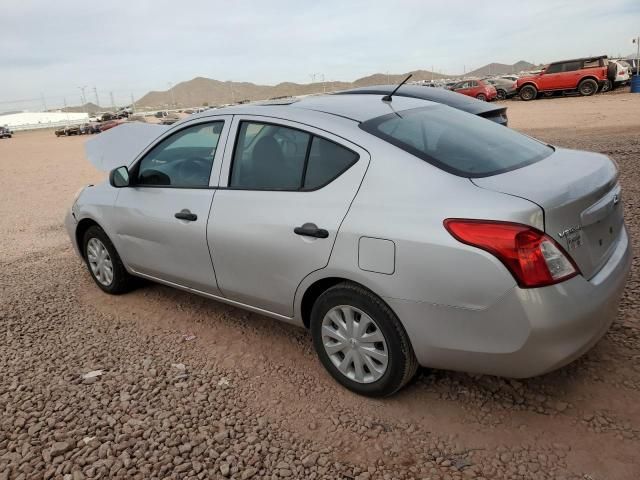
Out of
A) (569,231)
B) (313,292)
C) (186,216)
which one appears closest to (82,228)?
(186,216)

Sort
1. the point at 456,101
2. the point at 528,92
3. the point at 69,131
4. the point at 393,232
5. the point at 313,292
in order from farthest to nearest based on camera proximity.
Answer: the point at 69,131
the point at 528,92
the point at 456,101
the point at 313,292
the point at 393,232

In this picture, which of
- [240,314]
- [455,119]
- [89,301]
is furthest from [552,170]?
[89,301]

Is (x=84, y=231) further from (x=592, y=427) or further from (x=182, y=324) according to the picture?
(x=592, y=427)

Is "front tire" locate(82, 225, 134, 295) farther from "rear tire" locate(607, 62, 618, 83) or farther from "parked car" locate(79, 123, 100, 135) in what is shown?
"parked car" locate(79, 123, 100, 135)

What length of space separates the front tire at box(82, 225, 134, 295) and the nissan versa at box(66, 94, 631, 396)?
76 centimetres

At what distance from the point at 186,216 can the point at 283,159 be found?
2.79ft

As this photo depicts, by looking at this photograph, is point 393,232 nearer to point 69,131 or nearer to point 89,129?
point 89,129

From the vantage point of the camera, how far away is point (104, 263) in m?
4.68

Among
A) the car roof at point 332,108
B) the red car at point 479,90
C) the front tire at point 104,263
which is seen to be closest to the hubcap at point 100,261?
the front tire at point 104,263

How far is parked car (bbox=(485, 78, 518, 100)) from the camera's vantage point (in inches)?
1275

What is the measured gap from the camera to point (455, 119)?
135 inches

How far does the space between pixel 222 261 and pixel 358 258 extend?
1.12m

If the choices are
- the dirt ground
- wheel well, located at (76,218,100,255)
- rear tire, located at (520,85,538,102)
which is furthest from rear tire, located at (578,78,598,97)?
wheel well, located at (76,218,100,255)

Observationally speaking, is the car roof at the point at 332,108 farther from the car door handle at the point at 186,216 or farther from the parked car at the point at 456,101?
the parked car at the point at 456,101
